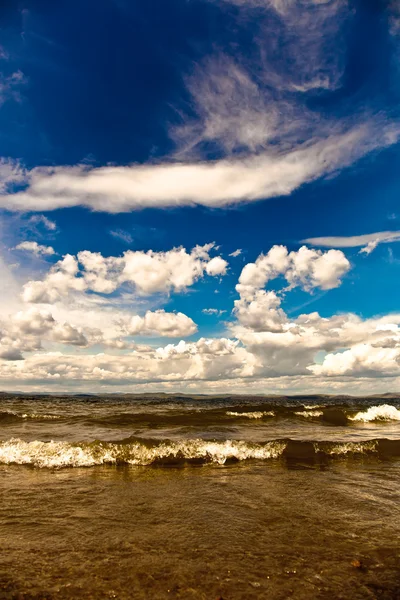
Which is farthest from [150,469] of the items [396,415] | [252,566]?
[396,415]

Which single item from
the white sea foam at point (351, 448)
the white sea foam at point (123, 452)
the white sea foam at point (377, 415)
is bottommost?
the white sea foam at point (377, 415)

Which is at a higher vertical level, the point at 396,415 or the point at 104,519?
the point at 104,519

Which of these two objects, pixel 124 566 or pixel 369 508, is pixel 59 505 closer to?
pixel 124 566

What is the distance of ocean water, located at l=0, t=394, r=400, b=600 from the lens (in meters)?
5.43

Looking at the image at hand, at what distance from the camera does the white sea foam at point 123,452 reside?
14.1 meters

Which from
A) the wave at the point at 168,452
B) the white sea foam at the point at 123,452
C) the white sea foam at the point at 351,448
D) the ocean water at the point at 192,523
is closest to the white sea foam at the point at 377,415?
the white sea foam at the point at 351,448

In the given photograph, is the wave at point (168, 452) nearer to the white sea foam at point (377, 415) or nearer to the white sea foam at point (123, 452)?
the white sea foam at point (123, 452)

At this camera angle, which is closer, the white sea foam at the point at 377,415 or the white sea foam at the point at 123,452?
the white sea foam at the point at 123,452

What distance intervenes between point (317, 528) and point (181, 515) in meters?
3.07

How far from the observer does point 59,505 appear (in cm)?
900

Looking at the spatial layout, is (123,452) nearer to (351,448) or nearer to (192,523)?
(192,523)

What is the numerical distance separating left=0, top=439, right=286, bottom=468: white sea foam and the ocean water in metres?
0.05

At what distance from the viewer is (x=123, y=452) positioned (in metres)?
14.7

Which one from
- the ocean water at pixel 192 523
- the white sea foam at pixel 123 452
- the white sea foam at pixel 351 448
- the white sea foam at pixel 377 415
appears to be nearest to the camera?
the ocean water at pixel 192 523
